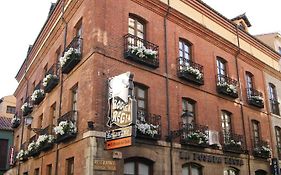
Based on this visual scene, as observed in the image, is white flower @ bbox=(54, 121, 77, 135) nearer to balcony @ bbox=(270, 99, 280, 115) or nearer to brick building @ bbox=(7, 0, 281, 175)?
brick building @ bbox=(7, 0, 281, 175)

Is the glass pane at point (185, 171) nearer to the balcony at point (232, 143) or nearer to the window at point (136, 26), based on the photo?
the balcony at point (232, 143)

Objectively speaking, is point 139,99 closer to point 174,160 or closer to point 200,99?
point 174,160

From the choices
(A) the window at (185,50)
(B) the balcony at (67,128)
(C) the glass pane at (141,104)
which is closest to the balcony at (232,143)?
(A) the window at (185,50)

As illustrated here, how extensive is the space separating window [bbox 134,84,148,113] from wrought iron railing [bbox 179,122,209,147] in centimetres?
224

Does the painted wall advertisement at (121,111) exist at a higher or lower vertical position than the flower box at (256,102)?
lower

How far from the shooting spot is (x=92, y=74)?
13531mm

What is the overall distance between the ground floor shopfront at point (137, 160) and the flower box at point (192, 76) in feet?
11.0

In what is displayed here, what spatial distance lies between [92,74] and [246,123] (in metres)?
11.2

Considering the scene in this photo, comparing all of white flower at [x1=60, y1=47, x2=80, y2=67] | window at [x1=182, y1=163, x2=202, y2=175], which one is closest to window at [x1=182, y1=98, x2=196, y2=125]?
window at [x1=182, y1=163, x2=202, y2=175]

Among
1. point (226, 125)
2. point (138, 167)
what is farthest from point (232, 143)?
point (138, 167)

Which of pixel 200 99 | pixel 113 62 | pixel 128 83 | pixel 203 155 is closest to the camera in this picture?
pixel 128 83

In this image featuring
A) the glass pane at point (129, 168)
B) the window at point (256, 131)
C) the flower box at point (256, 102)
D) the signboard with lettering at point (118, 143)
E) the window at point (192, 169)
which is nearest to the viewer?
the signboard with lettering at point (118, 143)

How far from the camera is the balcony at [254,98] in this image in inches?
848

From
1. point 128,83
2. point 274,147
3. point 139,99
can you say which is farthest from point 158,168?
point 274,147
